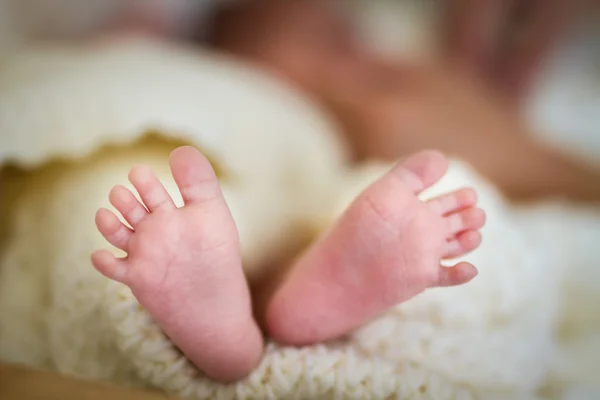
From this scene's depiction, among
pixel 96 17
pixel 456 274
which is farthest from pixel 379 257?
pixel 96 17

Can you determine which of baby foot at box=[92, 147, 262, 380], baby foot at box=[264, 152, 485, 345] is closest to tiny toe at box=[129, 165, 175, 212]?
baby foot at box=[92, 147, 262, 380]

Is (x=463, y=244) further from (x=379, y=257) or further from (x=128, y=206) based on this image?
(x=128, y=206)

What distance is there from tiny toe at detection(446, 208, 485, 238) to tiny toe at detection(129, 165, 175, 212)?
0.23m

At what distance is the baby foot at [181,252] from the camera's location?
387mm

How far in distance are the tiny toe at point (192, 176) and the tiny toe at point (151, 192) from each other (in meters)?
0.01

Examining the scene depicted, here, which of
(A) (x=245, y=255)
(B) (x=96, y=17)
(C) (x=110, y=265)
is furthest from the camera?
(B) (x=96, y=17)

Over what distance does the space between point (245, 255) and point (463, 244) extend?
7.5 inches

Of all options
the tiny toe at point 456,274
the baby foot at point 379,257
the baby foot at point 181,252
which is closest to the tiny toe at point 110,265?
the baby foot at point 181,252

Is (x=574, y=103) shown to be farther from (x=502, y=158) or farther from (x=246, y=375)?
(x=246, y=375)

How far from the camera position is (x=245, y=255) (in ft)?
1.63

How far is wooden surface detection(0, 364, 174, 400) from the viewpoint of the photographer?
39 cm

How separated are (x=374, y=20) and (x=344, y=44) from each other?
0.27 meters

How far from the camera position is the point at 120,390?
41 cm

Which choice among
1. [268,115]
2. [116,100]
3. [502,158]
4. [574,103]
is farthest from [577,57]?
[116,100]
